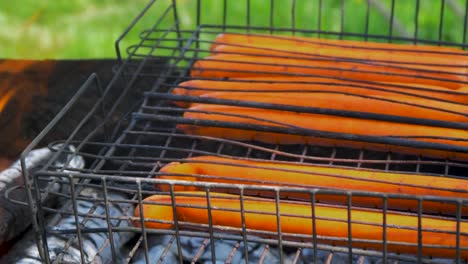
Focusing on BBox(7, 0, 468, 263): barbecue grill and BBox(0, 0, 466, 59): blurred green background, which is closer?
BBox(7, 0, 468, 263): barbecue grill

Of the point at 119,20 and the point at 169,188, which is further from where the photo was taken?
the point at 119,20

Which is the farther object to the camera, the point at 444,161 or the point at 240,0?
the point at 240,0

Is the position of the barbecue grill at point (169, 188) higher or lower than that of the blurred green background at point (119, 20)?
higher

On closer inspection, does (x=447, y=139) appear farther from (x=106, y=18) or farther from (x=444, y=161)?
(x=106, y=18)

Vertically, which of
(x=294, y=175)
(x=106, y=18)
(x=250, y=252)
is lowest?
(x=106, y=18)

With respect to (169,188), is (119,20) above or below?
below

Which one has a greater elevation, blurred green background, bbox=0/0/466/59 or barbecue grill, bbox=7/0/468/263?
barbecue grill, bbox=7/0/468/263

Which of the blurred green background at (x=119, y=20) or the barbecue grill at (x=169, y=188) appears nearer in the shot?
the barbecue grill at (x=169, y=188)

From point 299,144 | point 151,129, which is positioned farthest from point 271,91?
point 151,129
